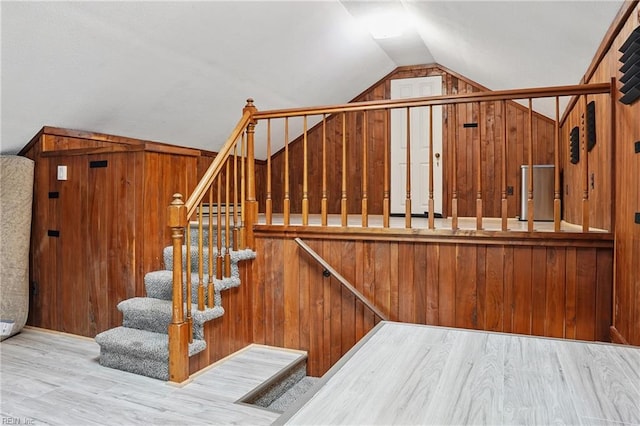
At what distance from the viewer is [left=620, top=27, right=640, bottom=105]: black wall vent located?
1921 mm

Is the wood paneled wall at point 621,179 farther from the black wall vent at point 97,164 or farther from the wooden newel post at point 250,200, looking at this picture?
the black wall vent at point 97,164

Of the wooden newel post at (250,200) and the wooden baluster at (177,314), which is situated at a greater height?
the wooden newel post at (250,200)

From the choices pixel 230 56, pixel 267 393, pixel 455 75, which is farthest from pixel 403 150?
pixel 267 393

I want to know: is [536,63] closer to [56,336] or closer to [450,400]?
[450,400]

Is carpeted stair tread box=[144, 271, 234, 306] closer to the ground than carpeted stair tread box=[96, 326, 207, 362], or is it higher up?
higher up

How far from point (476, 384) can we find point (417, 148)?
17.2ft

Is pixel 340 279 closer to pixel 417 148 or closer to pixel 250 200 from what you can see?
pixel 250 200

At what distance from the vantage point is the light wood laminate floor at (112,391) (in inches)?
90.9

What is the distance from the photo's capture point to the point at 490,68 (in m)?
4.83

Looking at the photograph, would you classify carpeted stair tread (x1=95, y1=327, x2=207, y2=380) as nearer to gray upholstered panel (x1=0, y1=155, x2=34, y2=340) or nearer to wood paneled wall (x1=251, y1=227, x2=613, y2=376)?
wood paneled wall (x1=251, y1=227, x2=613, y2=376)

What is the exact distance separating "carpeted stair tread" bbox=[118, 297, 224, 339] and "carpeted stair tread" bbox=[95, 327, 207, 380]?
69 millimetres

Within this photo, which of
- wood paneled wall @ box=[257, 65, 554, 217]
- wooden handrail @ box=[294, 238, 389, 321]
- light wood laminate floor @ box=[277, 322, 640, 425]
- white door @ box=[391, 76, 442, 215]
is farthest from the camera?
white door @ box=[391, 76, 442, 215]

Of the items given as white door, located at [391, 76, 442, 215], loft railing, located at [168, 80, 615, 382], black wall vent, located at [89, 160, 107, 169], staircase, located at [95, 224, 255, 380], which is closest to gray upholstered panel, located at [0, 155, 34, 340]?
black wall vent, located at [89, 160, 107, 169]

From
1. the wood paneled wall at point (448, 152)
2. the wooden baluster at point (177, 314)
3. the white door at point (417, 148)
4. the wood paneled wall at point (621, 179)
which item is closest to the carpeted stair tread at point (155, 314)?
the wooden baluster at point (177, 314)
